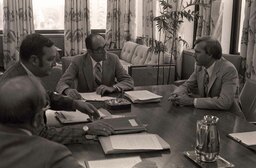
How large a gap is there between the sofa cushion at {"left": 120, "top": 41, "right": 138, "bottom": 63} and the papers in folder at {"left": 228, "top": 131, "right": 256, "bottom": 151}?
4.64 m

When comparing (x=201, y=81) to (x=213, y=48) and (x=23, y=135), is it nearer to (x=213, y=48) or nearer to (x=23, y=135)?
(x=213, y=48)

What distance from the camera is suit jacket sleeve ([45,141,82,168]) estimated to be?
120 cm

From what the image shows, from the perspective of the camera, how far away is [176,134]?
2.28m

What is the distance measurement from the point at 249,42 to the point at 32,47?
3105 millimetres

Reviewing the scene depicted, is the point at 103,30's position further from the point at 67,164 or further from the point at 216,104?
the point at 67,164

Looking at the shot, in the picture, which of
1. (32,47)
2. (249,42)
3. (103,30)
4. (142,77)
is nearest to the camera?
(32,47)

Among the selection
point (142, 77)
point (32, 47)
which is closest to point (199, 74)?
point (32, 47)

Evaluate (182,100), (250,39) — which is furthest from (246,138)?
(250,39)

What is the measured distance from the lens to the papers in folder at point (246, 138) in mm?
2098

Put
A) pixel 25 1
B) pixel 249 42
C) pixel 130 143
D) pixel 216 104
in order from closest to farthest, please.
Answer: pixel 130 143
pixel 216 104
pixel 249 42
pixel 25 1

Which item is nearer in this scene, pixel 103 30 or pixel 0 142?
pixel 0 142

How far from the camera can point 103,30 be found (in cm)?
761

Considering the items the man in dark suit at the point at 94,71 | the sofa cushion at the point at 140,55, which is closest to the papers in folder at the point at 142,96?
the man in dark suit at the point at 94,71

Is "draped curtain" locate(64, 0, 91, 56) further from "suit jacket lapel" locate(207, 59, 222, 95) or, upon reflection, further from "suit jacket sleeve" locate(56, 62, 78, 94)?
"suit jacket lapel" locate(207, 59, 222, 95)
